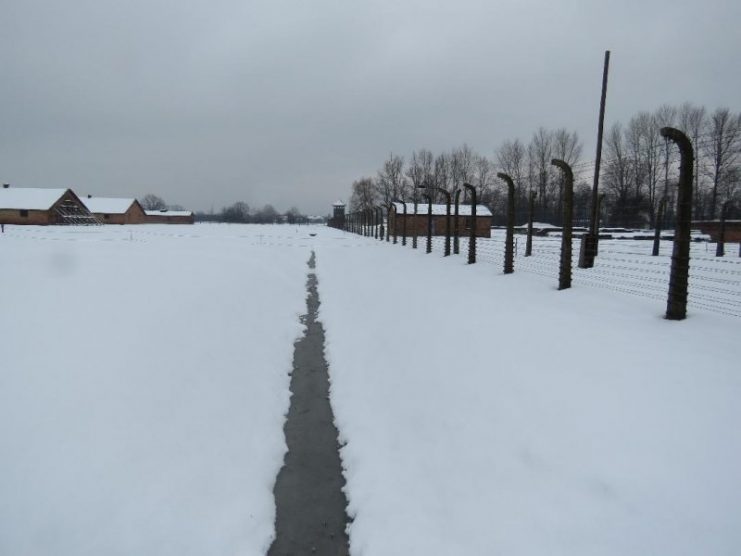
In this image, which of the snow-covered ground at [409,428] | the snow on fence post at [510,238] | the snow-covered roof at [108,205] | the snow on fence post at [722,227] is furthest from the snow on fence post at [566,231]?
the snow-covered roof at [108,205]

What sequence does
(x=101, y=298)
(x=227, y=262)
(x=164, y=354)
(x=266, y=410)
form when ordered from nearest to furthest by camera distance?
(x=266, y=410)
(x=164, y=354)
(x=101, y=298)
(x=227, y=262)

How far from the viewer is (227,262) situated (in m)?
16.9

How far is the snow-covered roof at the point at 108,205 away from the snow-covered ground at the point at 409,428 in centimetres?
7737

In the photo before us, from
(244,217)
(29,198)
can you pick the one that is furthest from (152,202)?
(29,198)

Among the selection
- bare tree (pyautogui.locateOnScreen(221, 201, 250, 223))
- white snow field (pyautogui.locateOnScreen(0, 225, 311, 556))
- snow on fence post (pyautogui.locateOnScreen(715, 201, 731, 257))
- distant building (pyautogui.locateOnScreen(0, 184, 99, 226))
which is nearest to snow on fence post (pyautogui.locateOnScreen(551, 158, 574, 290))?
white snow field (pyautogui.locateOnScreen(0, 225, 311, 556))

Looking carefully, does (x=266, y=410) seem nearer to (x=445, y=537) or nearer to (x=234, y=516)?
(x=234, y=516)

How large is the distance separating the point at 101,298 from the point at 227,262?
9.06 m

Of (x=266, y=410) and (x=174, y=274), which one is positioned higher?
(x=174, y=274)

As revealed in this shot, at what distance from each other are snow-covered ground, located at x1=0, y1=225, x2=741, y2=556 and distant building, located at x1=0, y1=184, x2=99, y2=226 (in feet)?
190

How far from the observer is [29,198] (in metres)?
55.6

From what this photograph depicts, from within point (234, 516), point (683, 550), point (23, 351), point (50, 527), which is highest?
point (23, 351)

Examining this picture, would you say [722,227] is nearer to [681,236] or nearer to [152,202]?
[681,236]

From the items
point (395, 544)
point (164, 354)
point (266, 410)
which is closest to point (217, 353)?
point (164, 354)

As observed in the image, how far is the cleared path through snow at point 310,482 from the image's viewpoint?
369cm
